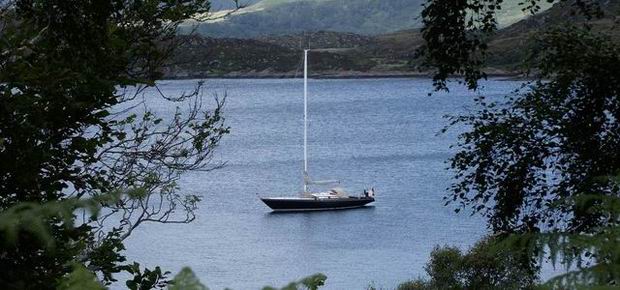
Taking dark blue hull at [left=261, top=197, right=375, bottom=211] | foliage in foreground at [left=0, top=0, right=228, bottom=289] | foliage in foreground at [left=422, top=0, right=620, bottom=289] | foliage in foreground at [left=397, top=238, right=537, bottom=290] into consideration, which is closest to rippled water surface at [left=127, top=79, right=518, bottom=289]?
dark blue hull at [left=261, top=197, right=375, bottom=211]

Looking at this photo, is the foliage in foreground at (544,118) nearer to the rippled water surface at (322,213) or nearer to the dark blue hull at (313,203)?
the rippled water surface at (322,213)

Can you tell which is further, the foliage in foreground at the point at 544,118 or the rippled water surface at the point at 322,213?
the rippled water surface at the point at 322,213

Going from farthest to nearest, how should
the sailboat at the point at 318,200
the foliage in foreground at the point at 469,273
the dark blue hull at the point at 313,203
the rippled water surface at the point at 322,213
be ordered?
1. the sailboat at the point at 318,200
2. the dark blue hull at the point at 313,203
3. the rippled water surface at the point at 322,213
4. the foliage in foreground at the point at 469,273

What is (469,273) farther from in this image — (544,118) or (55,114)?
(55,114)

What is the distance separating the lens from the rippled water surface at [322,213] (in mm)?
54156

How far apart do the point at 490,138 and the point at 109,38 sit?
665cm

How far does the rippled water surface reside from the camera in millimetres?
54156

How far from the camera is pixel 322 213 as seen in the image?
76438 mm

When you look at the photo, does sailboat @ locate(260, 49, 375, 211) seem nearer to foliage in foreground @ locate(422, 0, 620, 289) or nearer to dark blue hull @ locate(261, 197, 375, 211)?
dark blue hull @ locate(261, 197, 375, 211)

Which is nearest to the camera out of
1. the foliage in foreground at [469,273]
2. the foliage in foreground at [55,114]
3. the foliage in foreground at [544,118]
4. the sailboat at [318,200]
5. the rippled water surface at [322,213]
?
the foliage in foreground at [55,114]

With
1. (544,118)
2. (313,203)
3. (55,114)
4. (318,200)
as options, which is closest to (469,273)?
(544,118)

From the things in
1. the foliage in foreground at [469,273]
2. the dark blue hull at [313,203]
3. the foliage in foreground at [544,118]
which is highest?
the foliage in foreground at [544,118]

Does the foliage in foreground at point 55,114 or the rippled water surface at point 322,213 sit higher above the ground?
the foliage in foreground at point 55,114

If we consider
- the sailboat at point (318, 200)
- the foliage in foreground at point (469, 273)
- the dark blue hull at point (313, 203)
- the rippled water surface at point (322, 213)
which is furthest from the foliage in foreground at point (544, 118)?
the sailboat at point (318, 200)
